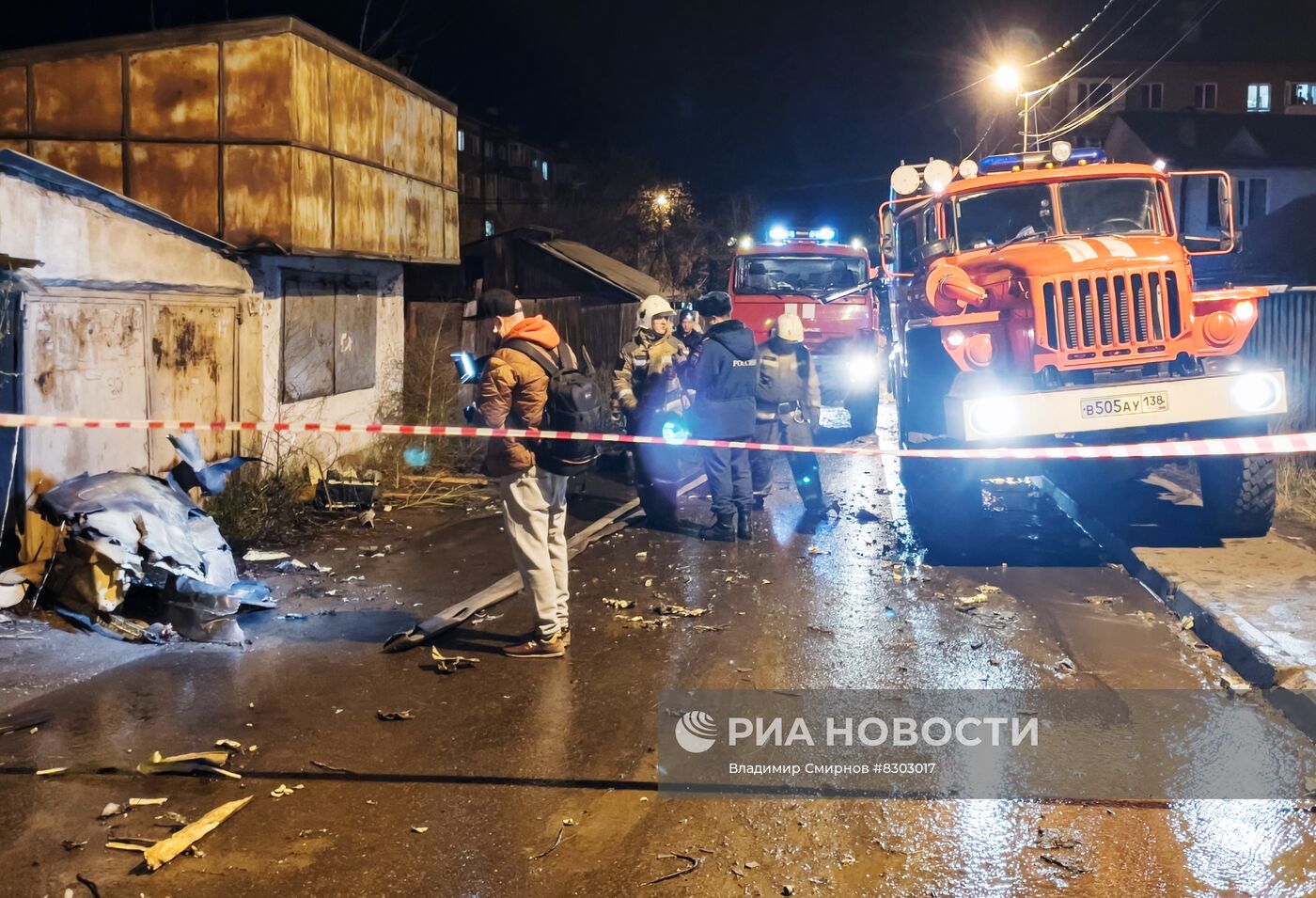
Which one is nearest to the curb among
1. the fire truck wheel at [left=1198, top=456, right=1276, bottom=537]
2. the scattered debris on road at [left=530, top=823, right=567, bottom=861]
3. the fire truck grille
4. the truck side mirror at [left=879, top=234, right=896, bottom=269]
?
the fire truck wheel at [left=1198, top=456, right=1276, bottom=537]

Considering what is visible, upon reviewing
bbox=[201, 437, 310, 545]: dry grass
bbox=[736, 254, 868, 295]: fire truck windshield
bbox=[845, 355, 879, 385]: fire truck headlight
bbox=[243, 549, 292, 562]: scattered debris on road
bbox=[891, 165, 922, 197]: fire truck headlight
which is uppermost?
bbox=[736, 254, 868, 295]: fire truck windshield

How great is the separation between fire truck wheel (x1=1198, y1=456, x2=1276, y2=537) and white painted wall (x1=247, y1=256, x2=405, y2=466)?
25.6ft

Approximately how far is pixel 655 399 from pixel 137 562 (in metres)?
4.20

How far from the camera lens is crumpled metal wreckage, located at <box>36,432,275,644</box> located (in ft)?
21.6

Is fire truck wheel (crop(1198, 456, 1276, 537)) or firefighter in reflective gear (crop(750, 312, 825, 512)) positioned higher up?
firefighter in reflective gear (crop(750, 312, 825, 512))

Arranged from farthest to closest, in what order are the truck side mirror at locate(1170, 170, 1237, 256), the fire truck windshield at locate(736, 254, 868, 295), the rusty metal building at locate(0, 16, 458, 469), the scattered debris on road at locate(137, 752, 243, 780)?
the fire truck windshield at locate(736, 254, 868, 295), the rusty metal building at locate(0, 16, 458, 469), the truck side mirror at locate(1170, 170, 1237, 256), the scattered debris on road at locate(137, 752, 243, 780)

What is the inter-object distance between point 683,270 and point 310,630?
4499 centimetres

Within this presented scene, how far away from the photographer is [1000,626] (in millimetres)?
6676

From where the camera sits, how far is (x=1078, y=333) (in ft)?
26.3

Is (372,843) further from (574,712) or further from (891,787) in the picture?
(891,787)

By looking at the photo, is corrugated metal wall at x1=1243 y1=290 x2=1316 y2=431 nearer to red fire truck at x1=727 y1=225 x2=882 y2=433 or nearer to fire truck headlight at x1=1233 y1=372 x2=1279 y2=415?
red fire truck at x1=727 y1=225 x2=882 y2=433

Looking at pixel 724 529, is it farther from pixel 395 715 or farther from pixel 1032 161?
pixel 395 715

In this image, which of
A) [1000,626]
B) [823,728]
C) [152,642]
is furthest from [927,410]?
[152,642]

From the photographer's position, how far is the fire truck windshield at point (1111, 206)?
936 cm
